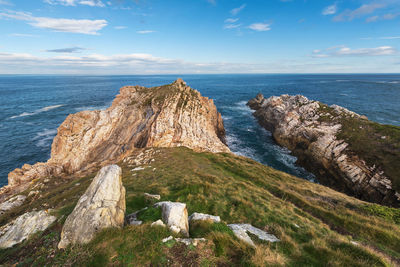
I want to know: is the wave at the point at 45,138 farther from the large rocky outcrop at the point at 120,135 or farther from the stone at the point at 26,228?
the stone at the point at 26,228

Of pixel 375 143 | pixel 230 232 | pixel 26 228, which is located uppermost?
pixel 230 232

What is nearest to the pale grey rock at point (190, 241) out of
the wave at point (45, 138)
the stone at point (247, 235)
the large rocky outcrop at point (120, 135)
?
the stone at point (247, 235)

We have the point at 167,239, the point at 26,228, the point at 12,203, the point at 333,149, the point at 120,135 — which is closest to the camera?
the point at 167,239

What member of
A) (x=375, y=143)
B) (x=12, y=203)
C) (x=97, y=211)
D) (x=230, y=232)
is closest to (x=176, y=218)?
(x=230, y=232)

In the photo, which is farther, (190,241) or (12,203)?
(12,203)

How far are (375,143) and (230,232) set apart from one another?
3756 cm

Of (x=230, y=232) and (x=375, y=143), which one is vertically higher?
(x=230, y=232)

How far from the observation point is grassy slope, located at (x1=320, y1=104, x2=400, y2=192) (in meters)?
25.5

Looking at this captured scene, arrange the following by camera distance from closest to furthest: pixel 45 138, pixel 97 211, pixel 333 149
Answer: pixel 97 211
pixel 333 149
pixel 45 138

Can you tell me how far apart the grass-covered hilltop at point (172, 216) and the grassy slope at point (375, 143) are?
14235 millimetres

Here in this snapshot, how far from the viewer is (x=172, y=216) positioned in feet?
28.5

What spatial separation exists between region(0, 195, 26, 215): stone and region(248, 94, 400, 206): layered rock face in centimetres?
4704

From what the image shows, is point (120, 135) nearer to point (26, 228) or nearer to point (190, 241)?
point (26, 228)

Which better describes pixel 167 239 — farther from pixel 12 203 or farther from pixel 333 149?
pixel 333 149
